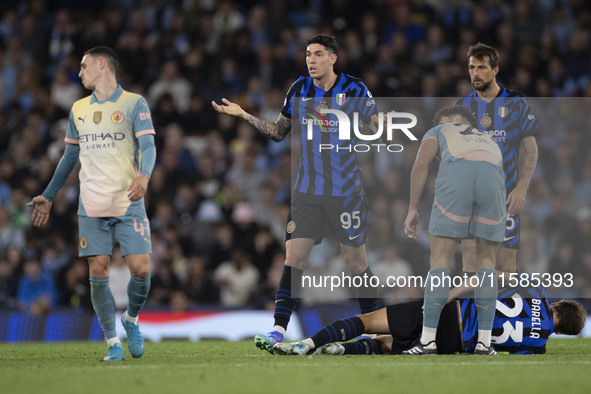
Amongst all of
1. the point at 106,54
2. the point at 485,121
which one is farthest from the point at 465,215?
the point at 106,54

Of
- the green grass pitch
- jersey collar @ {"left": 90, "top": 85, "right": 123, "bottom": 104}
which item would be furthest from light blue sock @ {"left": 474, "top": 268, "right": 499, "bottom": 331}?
jersey collar @ {"left": 90, "top": 85, "right": 123, "bottom": 104}

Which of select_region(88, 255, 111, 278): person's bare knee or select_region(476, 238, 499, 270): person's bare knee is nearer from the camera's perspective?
select_region(88, 255, 111, 278): person's bare knee

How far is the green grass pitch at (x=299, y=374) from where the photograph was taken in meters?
4.99

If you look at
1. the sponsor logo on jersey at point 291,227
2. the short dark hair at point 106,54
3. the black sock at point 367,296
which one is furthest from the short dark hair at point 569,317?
the short dark hair at point 106,54

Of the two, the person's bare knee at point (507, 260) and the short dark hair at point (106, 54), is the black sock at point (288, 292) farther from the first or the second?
the short dark hair at point (106, 54)

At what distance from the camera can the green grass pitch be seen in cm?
499

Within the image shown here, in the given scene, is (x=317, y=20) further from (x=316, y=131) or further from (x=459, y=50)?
(x=316, y=131)

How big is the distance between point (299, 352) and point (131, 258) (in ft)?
4.54

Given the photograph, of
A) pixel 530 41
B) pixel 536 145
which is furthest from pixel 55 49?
pixel 536 145

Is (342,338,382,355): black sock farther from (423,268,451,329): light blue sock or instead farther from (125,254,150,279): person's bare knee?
(125,254,150,279): person's bare knee

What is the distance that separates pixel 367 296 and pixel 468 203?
1.19m

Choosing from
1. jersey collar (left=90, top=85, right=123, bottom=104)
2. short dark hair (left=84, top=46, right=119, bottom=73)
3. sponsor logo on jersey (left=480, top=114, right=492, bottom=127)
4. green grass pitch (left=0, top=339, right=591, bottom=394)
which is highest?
short dark hair (left=84, top=46, right=119, bottom=73)

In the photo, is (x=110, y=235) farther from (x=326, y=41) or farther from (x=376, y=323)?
(x=326, y=41)

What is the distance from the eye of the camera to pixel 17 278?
1180 centimetres
